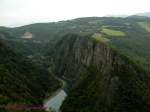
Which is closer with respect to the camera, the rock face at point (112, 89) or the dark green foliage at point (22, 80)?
the rock face at point (112, 89)

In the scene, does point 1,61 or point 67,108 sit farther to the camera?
point 1,61

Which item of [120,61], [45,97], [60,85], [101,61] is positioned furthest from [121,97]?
[60,85]

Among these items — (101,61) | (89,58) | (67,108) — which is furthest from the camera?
(89,58)

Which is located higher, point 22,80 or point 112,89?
point 112,89

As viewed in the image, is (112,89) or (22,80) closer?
(112,89)

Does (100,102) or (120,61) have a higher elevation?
(120,61)

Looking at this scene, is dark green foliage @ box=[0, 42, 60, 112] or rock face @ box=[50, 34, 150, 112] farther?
dark green foliage @ box=[0, 42, 60, 112]

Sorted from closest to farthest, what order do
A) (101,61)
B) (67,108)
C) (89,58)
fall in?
(67,108) < (101,61) < (89,58)

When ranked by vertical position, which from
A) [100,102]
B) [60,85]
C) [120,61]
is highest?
[120,61]

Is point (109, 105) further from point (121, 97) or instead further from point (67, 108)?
point (67, 108)

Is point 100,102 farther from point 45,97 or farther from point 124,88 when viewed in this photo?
point 45,97
